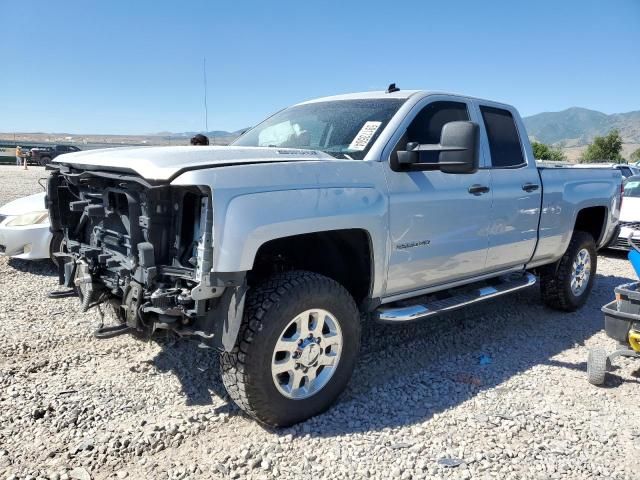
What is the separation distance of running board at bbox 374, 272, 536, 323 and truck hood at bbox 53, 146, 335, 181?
1138mm

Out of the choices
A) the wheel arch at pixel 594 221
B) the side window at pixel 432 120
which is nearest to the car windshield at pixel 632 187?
the wheel arch at pixel 594 221

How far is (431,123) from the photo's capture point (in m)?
3.88

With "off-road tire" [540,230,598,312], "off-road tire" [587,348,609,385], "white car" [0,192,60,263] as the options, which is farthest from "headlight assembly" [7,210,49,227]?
"off-road tire" [587,348,609,385]

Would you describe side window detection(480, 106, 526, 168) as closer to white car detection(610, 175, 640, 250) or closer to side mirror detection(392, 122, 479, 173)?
side mirror detection(392, 122, 479, 173)

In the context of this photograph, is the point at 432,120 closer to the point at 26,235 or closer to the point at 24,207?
the point at 26,235

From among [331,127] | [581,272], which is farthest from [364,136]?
[581,272]

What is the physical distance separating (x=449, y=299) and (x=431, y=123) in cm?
135

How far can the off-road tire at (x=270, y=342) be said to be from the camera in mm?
2801

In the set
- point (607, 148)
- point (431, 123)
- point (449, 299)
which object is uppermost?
point (607, 148)

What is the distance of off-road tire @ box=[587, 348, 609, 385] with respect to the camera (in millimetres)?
3764

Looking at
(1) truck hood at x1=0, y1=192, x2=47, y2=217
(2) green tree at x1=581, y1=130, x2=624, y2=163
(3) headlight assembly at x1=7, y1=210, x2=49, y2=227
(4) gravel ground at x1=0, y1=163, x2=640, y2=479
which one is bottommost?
(4) gravel ground at x1=0, y1=163, x2=640, y2=479

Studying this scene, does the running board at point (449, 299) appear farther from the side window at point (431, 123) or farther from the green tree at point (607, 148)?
the green tree at point (607, 148)

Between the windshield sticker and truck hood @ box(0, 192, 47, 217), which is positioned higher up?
the windshield sticker

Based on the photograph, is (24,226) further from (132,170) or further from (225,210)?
(225,210)
